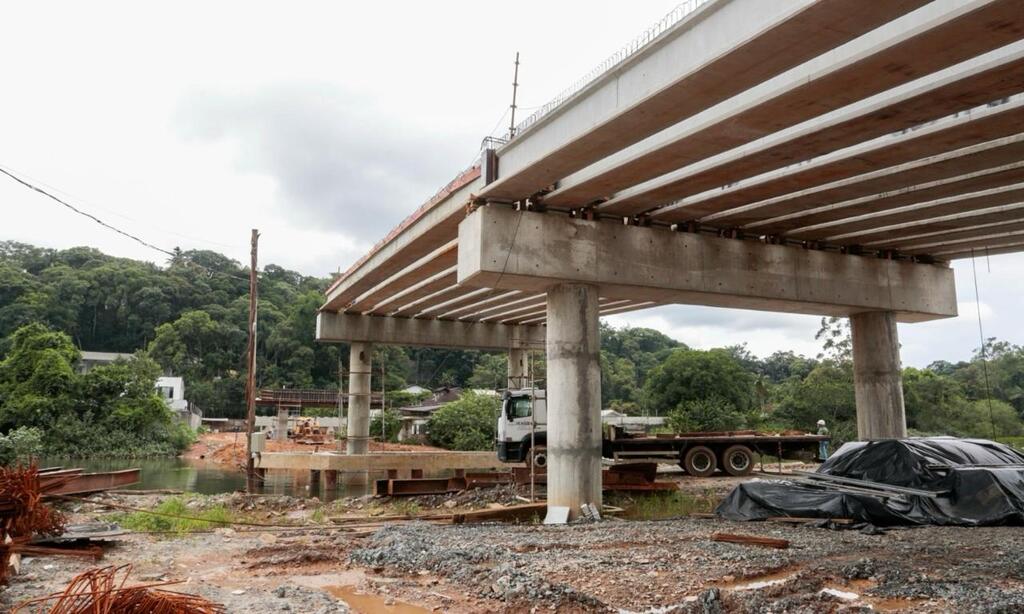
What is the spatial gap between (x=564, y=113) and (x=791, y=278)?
712cm

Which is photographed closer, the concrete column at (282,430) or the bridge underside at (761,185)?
the bridge underside at (761,185)

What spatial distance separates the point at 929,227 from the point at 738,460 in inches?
359

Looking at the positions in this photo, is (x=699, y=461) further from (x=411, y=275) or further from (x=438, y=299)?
(x=411, y=275)

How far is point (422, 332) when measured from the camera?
93.6 ft

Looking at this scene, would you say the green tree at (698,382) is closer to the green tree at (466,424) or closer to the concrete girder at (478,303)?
the green tree at (466,424)

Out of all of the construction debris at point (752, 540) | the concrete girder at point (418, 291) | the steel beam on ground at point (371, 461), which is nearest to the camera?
the construction debris at point (752, 540)

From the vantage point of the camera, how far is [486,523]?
12891 mm

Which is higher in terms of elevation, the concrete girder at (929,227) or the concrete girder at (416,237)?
the concrete girder at (416,237)

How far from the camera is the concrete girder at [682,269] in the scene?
41.2ft

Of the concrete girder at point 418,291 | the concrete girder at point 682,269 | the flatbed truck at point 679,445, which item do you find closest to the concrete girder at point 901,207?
the concrete girder at point 682,269

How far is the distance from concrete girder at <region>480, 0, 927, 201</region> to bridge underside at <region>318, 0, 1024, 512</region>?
1.1 inches

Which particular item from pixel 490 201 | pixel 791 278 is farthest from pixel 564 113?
pixel 791 278

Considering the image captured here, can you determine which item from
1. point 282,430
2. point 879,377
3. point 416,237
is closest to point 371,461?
point 416,237

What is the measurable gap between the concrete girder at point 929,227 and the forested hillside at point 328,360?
735 inches
